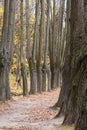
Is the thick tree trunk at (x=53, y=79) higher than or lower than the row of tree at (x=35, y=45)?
lower

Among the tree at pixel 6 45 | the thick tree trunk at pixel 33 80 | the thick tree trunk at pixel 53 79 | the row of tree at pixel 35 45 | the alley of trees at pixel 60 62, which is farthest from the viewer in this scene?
the thick tree trunk at pixel 53 79

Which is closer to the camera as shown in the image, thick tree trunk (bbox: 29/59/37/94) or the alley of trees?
the alley of trees

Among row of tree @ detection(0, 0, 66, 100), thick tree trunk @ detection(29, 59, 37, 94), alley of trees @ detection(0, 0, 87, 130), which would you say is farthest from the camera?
thick tree trunk @ detection(29, 59, 37, 94)

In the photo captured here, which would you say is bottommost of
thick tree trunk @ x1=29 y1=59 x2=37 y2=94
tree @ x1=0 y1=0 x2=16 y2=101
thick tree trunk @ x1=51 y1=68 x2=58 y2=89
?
thick tree trunk @ x1=51 y1=68 x2=58 y2=89

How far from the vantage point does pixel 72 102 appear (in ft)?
36.0

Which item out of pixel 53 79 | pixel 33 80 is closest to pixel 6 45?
pixel 33 80

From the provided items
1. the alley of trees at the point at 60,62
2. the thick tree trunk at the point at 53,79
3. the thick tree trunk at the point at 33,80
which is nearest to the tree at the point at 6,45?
the alley of trees at the point at 60,62

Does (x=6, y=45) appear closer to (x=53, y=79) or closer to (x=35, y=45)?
(x=35, y=45)

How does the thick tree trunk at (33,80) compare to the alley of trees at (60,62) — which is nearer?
the alley of trees at (60,62)

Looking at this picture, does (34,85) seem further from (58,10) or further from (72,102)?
(72,102)

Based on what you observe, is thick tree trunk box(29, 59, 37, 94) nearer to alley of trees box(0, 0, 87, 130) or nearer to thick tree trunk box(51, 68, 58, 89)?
alley of trees box(0, 0, 87, 130)

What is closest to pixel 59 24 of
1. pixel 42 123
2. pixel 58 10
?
pixel 58 10

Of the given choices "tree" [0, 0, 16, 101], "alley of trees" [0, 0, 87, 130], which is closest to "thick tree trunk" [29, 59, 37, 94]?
"alley of trees" [0, 0, 87, 130]

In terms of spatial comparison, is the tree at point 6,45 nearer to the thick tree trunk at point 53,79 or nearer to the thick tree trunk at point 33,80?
the thick tree trunk at point 33,80
